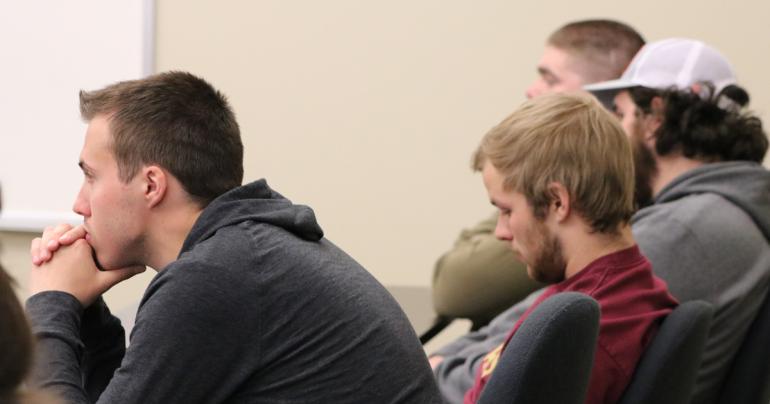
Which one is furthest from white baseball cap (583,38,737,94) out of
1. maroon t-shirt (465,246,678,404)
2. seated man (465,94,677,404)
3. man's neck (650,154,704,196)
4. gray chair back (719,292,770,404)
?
maroon t-shirt (465,246,678,404)

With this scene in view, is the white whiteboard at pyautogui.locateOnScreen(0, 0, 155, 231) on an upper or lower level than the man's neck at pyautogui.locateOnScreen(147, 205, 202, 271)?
lower

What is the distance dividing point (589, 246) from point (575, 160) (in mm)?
151

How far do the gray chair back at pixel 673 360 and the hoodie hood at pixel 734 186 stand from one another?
76 centimetres

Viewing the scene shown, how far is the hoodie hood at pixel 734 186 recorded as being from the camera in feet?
7.66

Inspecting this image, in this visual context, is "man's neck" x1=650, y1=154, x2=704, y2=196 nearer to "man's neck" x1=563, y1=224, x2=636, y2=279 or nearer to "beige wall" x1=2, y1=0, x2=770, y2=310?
"man's neck" x1=563, y1=224, x2=636, y2=279

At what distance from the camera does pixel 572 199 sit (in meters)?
1.83

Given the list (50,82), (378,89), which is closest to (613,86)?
(378,89)

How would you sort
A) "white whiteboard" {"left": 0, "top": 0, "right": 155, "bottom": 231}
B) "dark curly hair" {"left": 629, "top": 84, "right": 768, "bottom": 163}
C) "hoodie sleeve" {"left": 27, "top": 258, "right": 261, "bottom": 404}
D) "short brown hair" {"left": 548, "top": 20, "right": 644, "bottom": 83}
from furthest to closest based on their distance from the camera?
1. "white whiteboard" {"left": 0, "top": 0, "right": 155, "bottom": 231}
2. "short brown hair" {"left": 548, "top": 20, "right": 644, "bottom": 83}
3. "dark curly hair" {"left": 629, "top": 84, "right": 768, "bottom": 163}
4. "hoodie sleeve" {"left": 27, "top": 258, "right": 261, "bottom": 404}

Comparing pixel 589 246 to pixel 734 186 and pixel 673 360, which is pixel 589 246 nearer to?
pixel 673 360

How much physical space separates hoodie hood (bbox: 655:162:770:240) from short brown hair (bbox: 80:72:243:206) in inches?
46.4

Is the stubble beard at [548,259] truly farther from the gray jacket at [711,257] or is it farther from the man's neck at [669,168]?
the man's neck at [669,168]

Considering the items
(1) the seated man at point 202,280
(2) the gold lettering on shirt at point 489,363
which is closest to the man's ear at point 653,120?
(2) the gold lettering on shirt at point 489,363

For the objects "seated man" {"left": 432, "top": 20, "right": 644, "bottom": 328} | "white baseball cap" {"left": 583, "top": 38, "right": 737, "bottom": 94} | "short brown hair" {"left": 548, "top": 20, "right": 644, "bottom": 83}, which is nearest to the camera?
"white baseball cap" {"left": 583, "top": 38, "right": 737, "bottom": 94}

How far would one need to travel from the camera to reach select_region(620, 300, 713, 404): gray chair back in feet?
5.19
